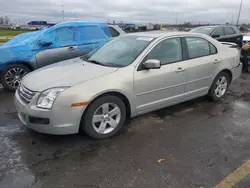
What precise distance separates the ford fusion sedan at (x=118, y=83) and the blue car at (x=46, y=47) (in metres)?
2.23

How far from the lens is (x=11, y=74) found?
6.00 metres

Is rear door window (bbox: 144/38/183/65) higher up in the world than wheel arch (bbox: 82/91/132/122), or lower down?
higher up

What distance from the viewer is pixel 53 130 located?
3277 millimetres

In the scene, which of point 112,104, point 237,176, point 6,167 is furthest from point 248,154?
point 6,167

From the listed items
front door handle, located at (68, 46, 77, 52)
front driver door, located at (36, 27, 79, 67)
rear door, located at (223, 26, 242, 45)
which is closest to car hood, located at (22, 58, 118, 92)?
front driver door, located at (36, 27, 79, 67)

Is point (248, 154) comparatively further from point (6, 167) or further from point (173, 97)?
point (6, 167)

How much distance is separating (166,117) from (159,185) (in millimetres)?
1991

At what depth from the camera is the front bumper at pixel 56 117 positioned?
3174mm

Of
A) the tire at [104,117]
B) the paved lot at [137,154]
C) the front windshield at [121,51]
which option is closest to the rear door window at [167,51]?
the front windshield at [121,51]

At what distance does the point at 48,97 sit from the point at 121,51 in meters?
1.61

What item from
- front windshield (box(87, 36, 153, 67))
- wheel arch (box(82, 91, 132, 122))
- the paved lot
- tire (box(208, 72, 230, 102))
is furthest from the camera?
tire (box(208, 72, 230, 102))

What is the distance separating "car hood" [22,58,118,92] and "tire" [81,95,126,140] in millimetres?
392

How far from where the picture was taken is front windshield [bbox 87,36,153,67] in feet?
12.9

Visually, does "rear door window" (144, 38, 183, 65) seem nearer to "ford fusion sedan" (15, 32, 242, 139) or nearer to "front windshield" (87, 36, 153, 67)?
"ford fusion sedan" (15, 32, 242, 139)
